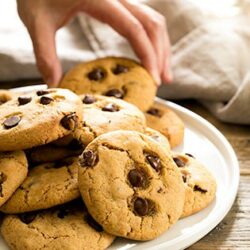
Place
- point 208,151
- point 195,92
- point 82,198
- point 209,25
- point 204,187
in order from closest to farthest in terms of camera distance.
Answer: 1. point 82,198
2. point 204,187
3. point 208,151
4. point 195,92
5. point 209,25

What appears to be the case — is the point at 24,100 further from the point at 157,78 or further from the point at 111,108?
the point at 157,78

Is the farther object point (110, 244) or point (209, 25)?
point (209, 25)

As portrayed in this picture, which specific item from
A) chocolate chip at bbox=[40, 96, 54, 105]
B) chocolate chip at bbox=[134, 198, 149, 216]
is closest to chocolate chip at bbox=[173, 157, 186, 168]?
chocolate chip at bbox=[134, 198, 149, 216]

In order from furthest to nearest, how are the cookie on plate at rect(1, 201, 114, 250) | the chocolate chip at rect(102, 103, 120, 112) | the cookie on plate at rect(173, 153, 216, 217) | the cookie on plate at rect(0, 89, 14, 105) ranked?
the cookie on plate at rect(0, 89, 14, 105)
the chocolate chip at rect(102, 103, 120, 112)
the cookie on plate at rect(173, 153, 216, 217)
the cookie on plate at rect(1, 201, 114, 250)

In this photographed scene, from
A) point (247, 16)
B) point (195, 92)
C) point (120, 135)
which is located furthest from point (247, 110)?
point (120, 135)

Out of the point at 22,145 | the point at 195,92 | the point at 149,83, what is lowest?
the point at 195,92

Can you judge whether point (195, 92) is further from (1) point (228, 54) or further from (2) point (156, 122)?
(2) point (156, 122)

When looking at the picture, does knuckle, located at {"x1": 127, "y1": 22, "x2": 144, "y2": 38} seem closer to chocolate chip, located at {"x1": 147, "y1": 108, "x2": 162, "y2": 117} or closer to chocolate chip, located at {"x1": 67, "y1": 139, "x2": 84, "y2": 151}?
chocolate chip, located at {"x1": 147, "y1": 108, "x2": 162, "y2": 117}
